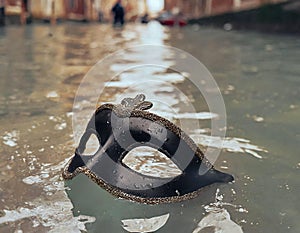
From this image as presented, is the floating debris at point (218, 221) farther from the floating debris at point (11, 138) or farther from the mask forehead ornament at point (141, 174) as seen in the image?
the floating debris at point (11, 138)

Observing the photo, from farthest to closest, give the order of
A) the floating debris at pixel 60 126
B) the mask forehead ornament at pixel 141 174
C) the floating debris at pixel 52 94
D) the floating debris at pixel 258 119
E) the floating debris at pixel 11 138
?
the floating debris at pixel 52 94 → the floating debris at pixel 258 119 → the floating debris at pixel 60 126 → the floating debris at pixel 11 138 → the mask forehead ornament at pixel 141 174

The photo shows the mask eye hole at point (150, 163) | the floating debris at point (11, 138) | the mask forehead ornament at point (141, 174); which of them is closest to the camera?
the mask forehead ornament at point (141, 174)

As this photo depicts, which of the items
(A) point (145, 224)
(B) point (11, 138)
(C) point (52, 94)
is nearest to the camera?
(A) point (145, 224)

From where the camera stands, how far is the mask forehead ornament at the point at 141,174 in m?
1.54

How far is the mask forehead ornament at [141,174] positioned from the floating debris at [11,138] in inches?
28.0

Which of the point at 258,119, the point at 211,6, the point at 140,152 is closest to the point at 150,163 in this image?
the point at 140,152

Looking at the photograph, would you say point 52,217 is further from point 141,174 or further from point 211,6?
point 211,6

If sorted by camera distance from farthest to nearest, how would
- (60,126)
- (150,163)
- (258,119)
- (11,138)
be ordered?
1. (258,119)
2. (60,126)
3. (11,138)
4. (150,163)

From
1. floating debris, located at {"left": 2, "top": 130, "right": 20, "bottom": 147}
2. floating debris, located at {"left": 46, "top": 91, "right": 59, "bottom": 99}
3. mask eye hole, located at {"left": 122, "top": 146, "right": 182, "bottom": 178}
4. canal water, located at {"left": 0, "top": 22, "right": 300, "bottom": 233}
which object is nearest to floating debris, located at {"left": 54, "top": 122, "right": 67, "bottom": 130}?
canal water, located at {"left": 0, "top": 22, "right": 300, "bottom": 233}

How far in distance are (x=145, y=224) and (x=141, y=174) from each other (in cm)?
21

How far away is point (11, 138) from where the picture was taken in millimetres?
2312

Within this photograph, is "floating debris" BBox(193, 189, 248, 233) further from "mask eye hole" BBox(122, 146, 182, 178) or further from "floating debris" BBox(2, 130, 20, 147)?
"floating debris" BBox(2, 130, 20, 147)

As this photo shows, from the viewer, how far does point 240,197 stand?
5.47 ft

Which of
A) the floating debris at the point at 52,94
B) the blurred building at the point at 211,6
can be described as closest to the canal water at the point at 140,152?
the floating debris at the point at 52,94
